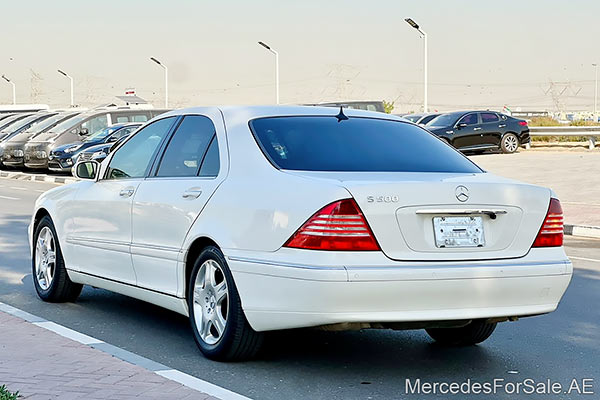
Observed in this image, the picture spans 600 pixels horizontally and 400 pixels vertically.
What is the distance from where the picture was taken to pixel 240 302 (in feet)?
19.7

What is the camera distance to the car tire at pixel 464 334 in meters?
6.85

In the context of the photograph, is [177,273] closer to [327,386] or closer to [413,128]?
[327,386]

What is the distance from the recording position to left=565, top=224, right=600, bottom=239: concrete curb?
1502 centimetres

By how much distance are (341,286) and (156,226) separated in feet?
6.05

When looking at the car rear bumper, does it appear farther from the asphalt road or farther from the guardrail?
the guardrail

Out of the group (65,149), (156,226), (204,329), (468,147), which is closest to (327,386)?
(204,329)

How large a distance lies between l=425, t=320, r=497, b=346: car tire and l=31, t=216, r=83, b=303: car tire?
10.1 ft

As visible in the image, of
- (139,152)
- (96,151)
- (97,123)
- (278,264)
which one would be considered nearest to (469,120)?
(97,123)

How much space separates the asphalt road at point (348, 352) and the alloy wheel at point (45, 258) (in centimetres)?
19

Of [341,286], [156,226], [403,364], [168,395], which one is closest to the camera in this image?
[168,395]

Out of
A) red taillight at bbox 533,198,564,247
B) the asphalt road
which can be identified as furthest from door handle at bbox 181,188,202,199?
red taillight at bbox 533,198,564,247

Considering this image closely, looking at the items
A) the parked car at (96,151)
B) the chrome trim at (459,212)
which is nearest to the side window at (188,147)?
the chrome trim at (459,212)

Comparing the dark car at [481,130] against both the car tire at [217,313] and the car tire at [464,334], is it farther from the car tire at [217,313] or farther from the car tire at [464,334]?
the car tire at [217,313]

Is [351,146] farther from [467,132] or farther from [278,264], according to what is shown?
[467,132]
